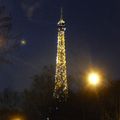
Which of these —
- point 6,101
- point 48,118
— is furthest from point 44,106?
point 6,101

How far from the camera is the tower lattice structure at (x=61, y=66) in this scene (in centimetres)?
6850

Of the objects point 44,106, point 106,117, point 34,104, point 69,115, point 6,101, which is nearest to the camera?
point 106,117

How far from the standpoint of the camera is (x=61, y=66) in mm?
74500

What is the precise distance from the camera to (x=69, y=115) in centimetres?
6125

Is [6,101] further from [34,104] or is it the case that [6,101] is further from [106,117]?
[106,117]

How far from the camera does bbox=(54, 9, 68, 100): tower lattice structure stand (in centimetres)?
6850

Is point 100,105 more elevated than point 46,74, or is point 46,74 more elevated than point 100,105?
point 46,74

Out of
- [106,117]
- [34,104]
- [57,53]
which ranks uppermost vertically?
[57,53]

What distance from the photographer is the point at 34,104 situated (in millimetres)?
71375

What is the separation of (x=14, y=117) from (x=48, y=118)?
1080 cm

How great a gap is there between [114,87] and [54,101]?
1017 centimetres

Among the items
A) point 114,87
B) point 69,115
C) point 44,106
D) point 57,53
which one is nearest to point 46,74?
point 57,53

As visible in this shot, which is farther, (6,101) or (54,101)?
(6,101)

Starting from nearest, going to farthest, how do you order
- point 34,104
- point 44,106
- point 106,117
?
1. point 106,117
2. point 44,106
3. point 34,104
